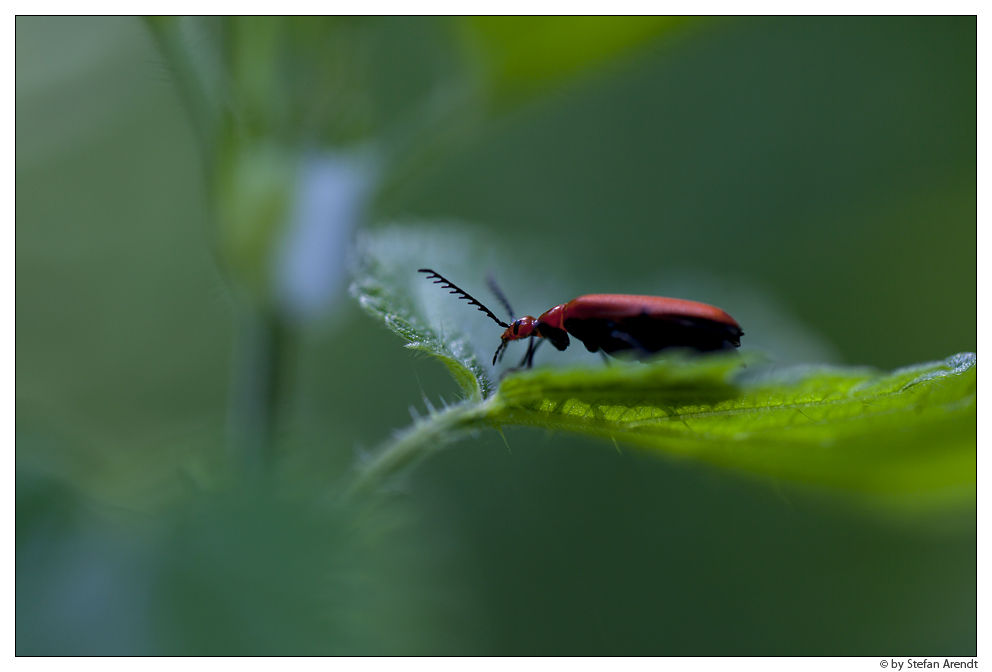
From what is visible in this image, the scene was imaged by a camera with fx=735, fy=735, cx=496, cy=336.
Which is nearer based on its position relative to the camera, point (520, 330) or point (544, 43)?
point (520, 330)

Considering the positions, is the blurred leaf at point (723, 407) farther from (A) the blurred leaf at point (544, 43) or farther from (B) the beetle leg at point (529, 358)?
(A) the blurred leaf at point (544, 43)

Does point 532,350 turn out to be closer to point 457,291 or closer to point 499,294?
point 457,291

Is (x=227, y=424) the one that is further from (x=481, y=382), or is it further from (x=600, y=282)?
(x=600, y=282)

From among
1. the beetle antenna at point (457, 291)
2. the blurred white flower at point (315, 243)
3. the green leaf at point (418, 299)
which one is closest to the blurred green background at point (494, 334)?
the blurred white flower at point (315, 243)

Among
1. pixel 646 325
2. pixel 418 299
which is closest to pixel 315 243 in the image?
pixel 418 299

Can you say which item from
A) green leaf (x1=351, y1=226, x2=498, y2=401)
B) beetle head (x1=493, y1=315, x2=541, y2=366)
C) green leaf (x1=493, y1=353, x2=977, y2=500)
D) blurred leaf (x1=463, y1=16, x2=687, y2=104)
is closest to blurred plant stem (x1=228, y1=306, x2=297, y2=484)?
green leaf (x1=351, y1=226, x2=498, y2=401)

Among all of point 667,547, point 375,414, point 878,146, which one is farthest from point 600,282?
point 878,146
